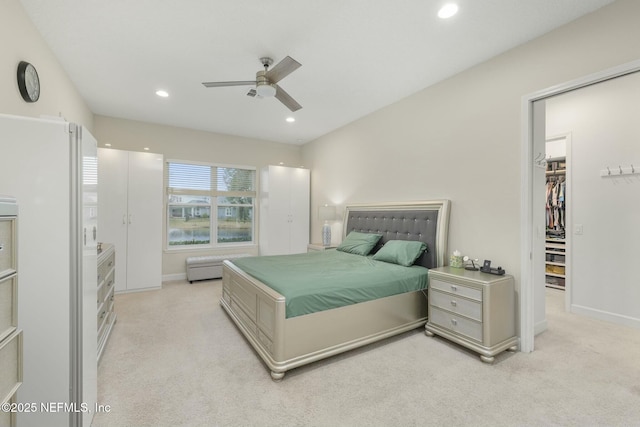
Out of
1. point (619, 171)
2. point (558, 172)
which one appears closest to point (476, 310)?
point (619, 171)

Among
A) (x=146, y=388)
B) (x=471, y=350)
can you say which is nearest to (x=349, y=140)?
(x=471, y=350)

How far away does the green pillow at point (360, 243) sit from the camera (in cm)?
387

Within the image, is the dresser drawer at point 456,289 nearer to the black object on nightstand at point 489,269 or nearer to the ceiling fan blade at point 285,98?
the black object on nightstand at point 489,269

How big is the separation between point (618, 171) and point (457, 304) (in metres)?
2.62

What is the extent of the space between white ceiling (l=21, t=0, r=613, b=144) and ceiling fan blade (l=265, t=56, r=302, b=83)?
0.34 metres

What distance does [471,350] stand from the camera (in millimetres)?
2531

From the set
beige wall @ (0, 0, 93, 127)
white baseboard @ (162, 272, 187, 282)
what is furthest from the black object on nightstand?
white baseboard @ (162, 272, 187, 282)

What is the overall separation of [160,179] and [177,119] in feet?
3.50

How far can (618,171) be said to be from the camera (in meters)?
3.21

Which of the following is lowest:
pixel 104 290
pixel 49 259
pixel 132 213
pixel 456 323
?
pixel 456 323

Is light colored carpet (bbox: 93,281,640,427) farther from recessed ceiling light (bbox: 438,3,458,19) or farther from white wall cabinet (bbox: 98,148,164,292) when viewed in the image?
recessed ceiling light (bbox: 438,3,458,19)

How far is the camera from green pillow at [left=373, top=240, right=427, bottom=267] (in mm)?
3209

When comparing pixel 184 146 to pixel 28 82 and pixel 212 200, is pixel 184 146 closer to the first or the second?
pixel 212 200

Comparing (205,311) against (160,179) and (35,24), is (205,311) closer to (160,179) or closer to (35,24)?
(160,179)
